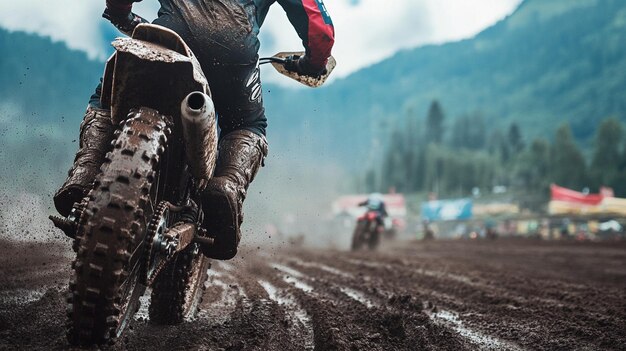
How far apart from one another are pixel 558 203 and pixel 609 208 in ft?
14.1

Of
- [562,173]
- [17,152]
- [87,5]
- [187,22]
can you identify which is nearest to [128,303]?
[187,22]

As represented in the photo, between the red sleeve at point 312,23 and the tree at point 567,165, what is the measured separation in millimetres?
100454

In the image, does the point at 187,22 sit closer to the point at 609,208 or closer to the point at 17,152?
the point at 17,152

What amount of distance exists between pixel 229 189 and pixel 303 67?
1024 millimetres

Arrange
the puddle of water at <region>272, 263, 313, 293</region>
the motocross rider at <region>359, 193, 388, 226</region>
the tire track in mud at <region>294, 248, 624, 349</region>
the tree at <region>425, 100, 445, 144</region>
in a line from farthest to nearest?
the tree at <region>425, 100, 445, 144</region>, the motocross rider at <region>359, 193, 388, 226</region>, the puddle of water at <region>272, 263, 313, 293</region>, the tire track in mud at <region>294, 248, 624, 349</region>

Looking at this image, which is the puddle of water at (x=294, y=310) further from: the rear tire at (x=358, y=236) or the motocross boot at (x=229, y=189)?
the rear tire at (x=358, y=236)

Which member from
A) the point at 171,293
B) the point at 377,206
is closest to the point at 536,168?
the point at 377,206

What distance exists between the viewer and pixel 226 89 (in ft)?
10.5

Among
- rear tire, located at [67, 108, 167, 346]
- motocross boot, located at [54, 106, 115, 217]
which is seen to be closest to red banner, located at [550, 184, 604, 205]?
motocross boot, located at [54, 106, 115, 217]

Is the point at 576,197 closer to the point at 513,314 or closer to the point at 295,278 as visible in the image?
the point at 295,278

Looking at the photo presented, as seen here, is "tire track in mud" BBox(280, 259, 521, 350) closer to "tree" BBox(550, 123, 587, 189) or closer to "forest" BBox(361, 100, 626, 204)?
"forest" BBox(361, 100, 626, 204)

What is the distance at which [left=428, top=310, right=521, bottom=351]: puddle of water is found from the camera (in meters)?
3.23

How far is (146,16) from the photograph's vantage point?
3789 millimetres

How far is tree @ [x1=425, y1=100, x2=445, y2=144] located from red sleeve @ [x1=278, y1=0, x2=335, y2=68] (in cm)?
16499
